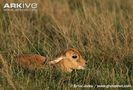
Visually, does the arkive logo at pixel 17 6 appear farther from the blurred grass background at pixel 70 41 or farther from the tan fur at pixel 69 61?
the tan fur at pixel 69 61

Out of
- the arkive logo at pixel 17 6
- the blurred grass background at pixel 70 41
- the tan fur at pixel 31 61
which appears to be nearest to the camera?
the blurred grass background at pixel 70 41

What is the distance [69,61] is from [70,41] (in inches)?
35.1

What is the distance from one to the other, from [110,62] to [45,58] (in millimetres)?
810

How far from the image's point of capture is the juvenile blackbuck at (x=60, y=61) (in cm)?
586

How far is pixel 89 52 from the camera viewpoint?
6.55m

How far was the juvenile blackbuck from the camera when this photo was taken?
19.2 feet

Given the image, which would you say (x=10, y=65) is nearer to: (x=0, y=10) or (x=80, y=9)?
(x=0, y=10)

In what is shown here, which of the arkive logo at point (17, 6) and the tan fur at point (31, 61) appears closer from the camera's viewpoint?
the tan fur at point (31, 61)

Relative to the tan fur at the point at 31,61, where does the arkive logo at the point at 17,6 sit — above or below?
above

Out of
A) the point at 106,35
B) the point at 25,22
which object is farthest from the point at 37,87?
the point at 25,22

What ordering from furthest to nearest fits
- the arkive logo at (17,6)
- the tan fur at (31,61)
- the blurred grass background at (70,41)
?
the arkive logo at (17,6), the tan fur at (31,61), the blurred grass background at (70,41)

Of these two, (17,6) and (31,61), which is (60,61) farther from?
(17,6)

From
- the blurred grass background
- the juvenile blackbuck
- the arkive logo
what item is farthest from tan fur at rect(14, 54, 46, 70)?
the arkive logo

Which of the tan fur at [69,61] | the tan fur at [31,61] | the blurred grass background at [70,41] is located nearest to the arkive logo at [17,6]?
the blurred grass background at [70,41]
